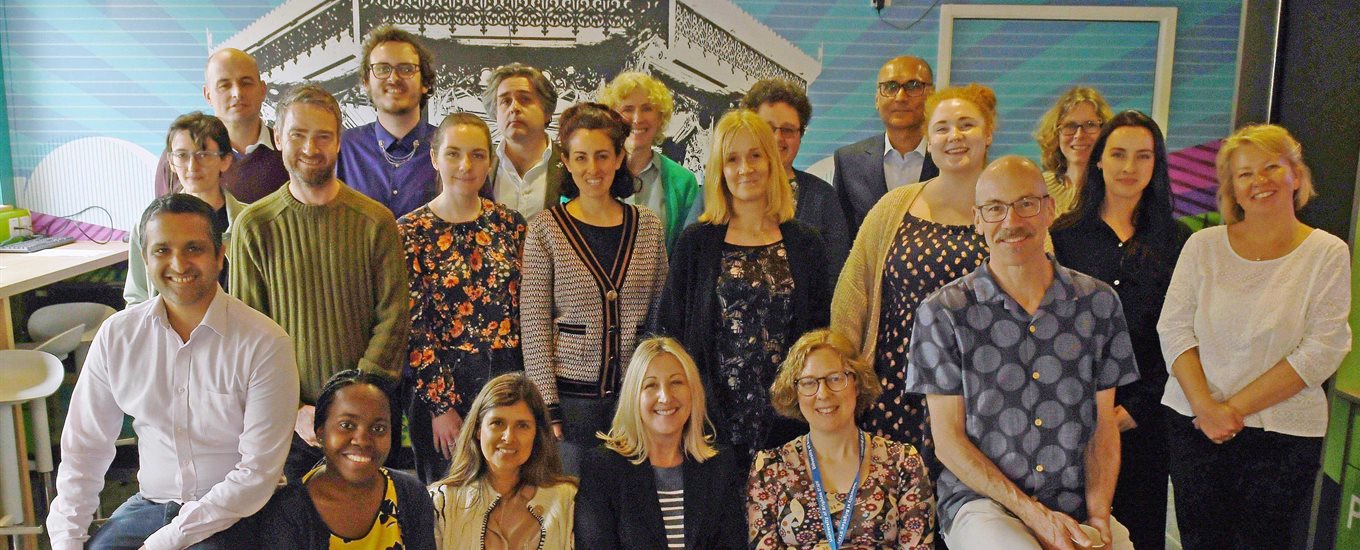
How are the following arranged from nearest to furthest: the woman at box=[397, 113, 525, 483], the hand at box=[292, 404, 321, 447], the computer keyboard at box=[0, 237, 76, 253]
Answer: the hand at box=[292, 404, 321, 447]
the woman at box=[397, 113, 525, 483]
the computer keyboard at box=[0, 237, 76, 253]

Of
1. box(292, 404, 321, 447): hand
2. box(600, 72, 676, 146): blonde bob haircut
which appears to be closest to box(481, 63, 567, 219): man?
box(600, 72, 676, 146): blonde bob haircut

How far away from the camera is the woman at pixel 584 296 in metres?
3.05

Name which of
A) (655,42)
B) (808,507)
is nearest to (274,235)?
(808,507)

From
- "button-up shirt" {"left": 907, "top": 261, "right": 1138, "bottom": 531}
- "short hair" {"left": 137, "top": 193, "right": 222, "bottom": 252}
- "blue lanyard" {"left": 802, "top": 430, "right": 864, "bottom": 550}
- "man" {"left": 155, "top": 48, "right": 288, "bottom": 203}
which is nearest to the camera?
"short hair" {"left": 137, "top": 193, "right": 222, "bottom": 252}

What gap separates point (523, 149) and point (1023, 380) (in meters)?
1.92

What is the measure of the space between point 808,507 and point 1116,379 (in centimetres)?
89

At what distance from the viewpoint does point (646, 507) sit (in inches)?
108

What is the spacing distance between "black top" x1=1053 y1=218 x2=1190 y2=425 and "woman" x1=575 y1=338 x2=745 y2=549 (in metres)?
1.31

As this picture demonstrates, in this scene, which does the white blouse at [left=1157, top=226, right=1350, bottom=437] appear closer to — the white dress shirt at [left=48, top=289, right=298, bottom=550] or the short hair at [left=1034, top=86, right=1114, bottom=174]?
the short hair at [left=1034, top=86, right=1114, bottom=174]

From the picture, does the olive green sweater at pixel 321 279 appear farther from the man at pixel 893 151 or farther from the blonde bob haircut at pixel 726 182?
the man at pixel 893 151

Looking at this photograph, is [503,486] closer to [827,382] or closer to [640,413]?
[640,413]

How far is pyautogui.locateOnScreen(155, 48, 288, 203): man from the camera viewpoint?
11.3 feet

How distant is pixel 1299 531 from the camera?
3436 mm

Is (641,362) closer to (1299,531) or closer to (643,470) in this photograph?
(643,470)
